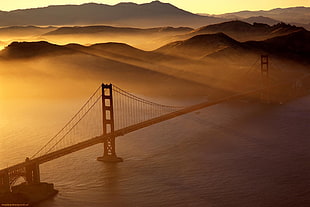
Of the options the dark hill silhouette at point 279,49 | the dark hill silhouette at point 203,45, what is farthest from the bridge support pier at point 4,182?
the dark hill silhouette at point 203,45

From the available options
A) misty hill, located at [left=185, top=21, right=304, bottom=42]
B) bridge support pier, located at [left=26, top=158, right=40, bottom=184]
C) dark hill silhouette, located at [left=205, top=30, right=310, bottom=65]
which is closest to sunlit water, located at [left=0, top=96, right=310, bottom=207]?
bridge support pier, located at [left=26, top=158, right=40, bottom=184]

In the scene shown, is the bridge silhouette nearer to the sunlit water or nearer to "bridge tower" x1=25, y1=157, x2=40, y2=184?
"bridge tower" x1=25, y1=157, x2=40, y2=184

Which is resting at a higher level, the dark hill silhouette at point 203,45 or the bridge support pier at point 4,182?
the dark hill silhouette at point 203,45

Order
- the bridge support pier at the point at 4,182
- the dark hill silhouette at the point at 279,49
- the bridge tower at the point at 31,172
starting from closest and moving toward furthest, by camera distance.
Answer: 1. the bridge support pier at the point at 4,182
2. the bridge tower at the point at 31,172
3. the dark hill silhouette at the point at 279,49

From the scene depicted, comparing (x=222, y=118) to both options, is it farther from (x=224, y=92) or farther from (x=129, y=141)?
(x=224, y=92)

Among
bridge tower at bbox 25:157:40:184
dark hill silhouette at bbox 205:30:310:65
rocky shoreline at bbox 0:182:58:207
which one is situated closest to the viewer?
rocky shoreline at bbox 0:182:58:207

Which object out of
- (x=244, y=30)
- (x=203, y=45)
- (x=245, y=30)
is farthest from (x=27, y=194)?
(x=245, y=30)

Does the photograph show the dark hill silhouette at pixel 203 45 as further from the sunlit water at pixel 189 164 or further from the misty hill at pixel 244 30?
the sunlit water at pixel 189 164
